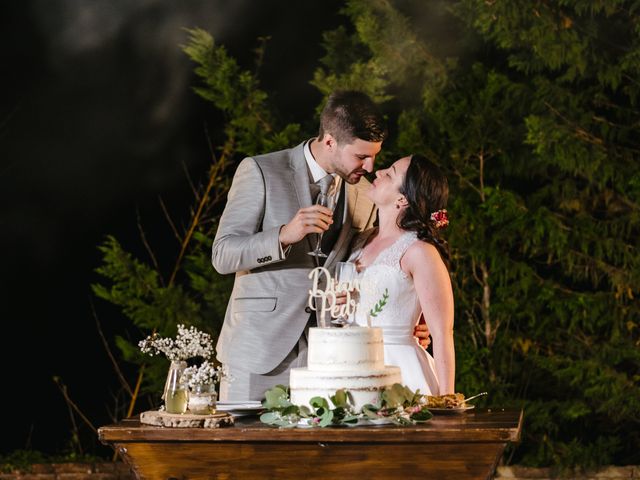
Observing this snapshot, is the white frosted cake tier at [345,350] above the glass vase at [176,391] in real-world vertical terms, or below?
above

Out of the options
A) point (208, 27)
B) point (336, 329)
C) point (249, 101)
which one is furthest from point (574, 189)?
point (336, 329)

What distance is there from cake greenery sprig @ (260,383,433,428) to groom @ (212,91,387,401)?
2.59ft

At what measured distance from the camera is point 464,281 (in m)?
5.87

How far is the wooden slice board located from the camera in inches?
103

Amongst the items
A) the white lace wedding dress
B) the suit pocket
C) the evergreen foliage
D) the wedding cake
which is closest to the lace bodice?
the white lace wedding dress

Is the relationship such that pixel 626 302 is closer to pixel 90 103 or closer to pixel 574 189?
pixel 574 189

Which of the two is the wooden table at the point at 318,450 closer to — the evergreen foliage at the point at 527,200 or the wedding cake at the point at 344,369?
the wedding cake at the point at 344,369

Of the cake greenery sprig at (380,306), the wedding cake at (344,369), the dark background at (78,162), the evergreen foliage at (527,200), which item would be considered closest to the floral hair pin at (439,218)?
the cake greenery sprig at (380,306)

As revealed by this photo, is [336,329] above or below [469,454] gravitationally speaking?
above

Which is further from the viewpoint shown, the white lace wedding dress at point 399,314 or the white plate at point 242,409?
the white lace wedding dress at point 399,314

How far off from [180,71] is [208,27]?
348mm

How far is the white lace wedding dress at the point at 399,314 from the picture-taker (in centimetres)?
334

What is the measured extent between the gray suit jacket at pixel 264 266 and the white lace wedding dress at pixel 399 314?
0.66ft

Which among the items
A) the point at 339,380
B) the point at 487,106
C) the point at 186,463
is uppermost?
the point at 487,106
